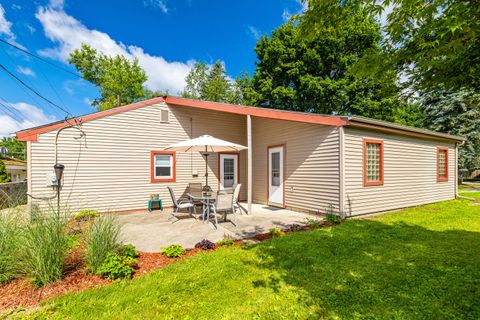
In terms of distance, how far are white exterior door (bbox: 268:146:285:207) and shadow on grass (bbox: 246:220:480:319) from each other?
10.8ft

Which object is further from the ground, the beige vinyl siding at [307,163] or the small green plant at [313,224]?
the beige vinyl siding at [307,163]

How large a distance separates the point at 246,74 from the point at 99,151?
19804mm

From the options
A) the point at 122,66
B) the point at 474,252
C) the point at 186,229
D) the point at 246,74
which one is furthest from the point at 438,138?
the point at 122,66

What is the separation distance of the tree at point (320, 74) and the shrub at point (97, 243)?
16837 millimetres

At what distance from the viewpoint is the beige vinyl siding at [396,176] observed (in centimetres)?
664

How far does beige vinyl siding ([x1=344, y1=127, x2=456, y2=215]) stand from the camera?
21.8 feet

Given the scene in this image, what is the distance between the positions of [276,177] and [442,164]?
7.36m

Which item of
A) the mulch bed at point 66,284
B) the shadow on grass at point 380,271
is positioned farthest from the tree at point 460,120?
the mulch bed at point 66,284

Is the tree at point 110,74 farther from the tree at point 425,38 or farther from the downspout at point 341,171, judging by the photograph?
the tree at point 425,38

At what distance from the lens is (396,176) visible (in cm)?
782

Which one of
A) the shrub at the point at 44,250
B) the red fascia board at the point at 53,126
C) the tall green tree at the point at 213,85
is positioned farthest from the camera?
the tall green tree at the point at 213,85

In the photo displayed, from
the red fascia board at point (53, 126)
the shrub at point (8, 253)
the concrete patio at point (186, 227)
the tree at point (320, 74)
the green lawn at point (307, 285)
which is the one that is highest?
the tree at point (320, 74)

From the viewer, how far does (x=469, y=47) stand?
2.93 metres

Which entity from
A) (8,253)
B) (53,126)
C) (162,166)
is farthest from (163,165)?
(8,253)
